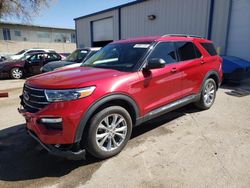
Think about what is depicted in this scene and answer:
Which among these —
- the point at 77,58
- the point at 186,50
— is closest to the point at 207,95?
the point at 186,50

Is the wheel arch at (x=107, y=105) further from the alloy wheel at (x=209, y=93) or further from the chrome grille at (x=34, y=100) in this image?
the alloy wheel at (x=209, y=93)

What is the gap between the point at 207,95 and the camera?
5.41 meters

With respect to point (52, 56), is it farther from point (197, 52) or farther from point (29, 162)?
point (29, 162)

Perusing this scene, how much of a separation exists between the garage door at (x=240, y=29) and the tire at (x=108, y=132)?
934cm

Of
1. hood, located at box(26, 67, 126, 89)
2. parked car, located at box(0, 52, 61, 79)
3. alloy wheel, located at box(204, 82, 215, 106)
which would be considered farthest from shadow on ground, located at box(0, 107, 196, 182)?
parked car, located at box(0, 52, 61, 79)

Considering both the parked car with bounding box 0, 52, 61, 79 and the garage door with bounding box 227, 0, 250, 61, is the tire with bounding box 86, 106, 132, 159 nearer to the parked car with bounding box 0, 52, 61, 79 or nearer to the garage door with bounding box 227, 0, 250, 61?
the garage door with bounding box 227, 0, 250, 61

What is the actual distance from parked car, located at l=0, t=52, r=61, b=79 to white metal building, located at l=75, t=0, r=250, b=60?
241 inches

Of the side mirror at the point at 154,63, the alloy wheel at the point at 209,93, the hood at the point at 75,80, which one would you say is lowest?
the alloy wheel at the point at 209,93

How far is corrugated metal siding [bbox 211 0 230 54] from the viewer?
10797 millimetres

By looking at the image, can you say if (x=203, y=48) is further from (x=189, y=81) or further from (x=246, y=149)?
(x=246, y=149)

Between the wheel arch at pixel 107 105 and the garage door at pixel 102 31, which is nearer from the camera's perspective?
the wheel arch at pixel 107 105

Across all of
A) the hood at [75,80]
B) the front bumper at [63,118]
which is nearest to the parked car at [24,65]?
the hood at [75,80]

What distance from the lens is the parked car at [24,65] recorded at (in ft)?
39.9

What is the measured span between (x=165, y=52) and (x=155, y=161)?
203 cm
